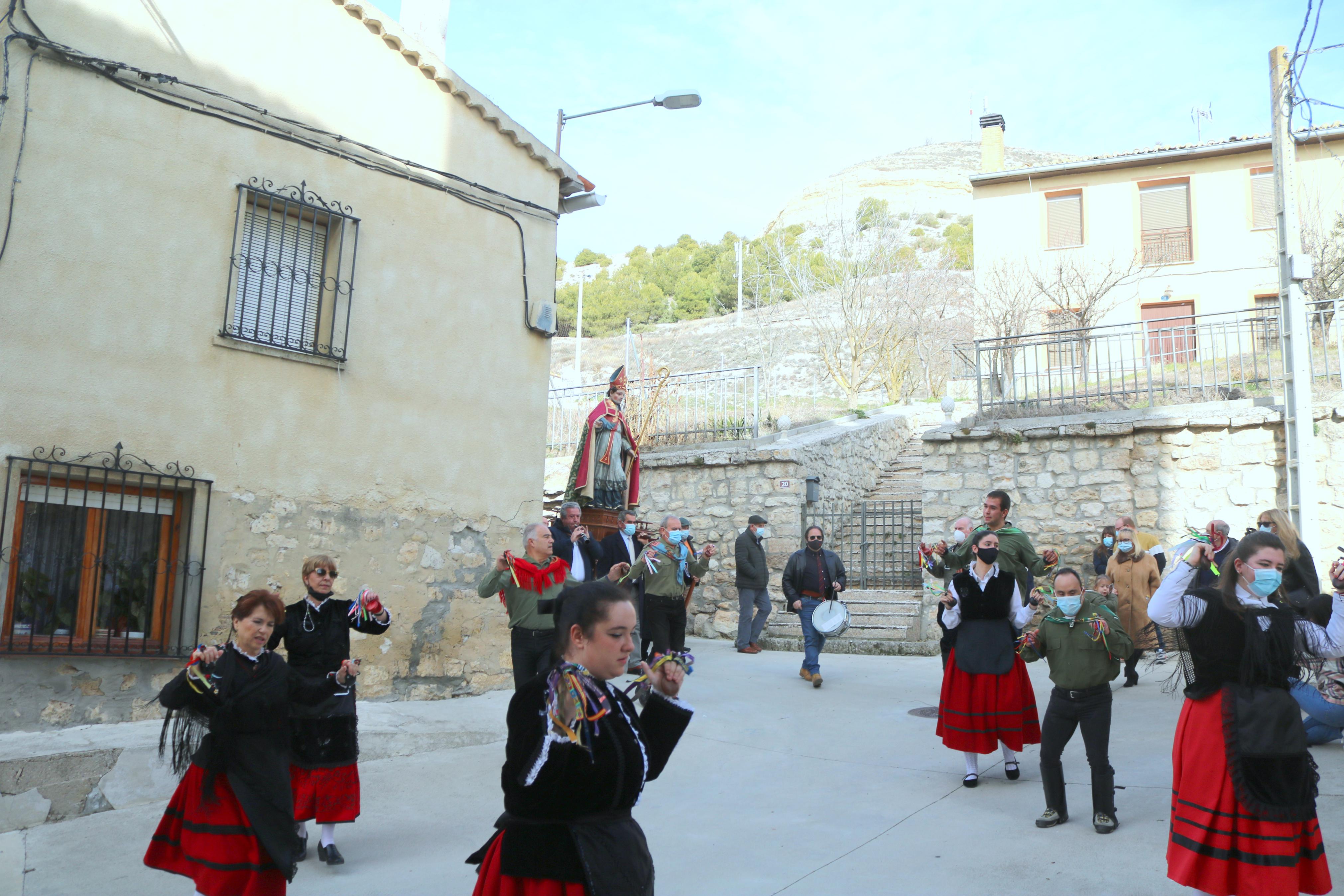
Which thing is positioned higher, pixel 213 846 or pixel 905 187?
pixel 905 187

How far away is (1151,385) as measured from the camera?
487 inches

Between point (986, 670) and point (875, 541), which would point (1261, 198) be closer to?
point (875, 541)

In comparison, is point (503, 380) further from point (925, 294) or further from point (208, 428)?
point (925, 294)

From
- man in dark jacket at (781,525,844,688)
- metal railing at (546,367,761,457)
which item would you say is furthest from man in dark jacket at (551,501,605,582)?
metal railing at (546,367,761,457)

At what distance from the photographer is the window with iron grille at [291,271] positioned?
25.4ft

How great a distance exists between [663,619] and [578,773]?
733cm

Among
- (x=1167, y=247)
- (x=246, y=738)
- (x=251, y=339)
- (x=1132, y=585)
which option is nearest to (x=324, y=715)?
(x=246, y=738)

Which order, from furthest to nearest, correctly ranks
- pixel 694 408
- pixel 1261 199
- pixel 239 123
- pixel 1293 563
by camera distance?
pixel 1261 199 < pixel 694 408 < pixel 239 123 < pixel 1293 563

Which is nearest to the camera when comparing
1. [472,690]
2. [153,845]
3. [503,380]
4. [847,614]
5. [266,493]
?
[153,845]

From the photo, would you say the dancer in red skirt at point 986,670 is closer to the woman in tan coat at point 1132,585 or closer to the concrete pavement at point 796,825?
the concrete pavement at point 796,825

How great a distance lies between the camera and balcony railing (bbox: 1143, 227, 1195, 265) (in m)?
23.7

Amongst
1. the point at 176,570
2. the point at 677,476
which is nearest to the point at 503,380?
the point at 176,570

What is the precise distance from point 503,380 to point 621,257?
82525 mm

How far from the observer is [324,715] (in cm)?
507
